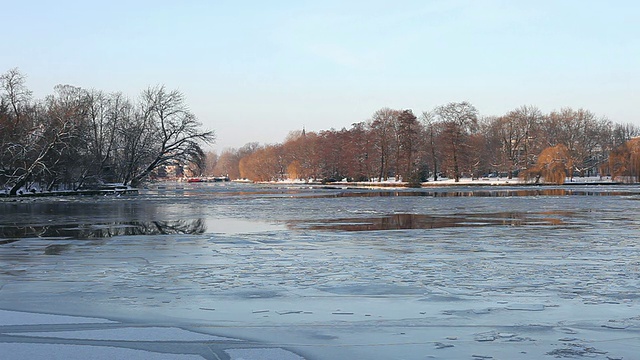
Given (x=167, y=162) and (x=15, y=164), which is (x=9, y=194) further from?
(x=167, y=162)

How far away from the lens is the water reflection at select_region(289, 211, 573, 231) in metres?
19.4

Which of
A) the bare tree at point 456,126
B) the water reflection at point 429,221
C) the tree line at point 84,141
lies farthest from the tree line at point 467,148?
the water reflection at point 429,221

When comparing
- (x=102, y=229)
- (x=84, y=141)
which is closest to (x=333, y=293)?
(x=102, y=229)

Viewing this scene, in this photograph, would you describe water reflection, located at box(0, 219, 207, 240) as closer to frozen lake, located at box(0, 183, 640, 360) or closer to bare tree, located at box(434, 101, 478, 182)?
frozen lake, located at box(0, 183, 640, 360)

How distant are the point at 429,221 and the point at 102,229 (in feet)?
32.8

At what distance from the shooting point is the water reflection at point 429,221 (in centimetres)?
1941

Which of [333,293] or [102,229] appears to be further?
[102,229]

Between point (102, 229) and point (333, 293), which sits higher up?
point (102, 229)

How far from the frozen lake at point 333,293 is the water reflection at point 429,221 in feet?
7.56

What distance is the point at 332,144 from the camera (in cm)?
10319

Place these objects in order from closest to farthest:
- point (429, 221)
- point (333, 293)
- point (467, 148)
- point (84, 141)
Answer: point (333, 293) < point (429, 221) < point (84, 141) < point (467, 148)

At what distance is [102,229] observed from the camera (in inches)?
752

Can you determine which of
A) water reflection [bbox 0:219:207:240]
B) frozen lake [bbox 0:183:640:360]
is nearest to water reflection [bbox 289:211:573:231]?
frozen lake [bbox 0:183:640:360]

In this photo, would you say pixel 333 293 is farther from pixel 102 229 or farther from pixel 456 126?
pixel 456 126
